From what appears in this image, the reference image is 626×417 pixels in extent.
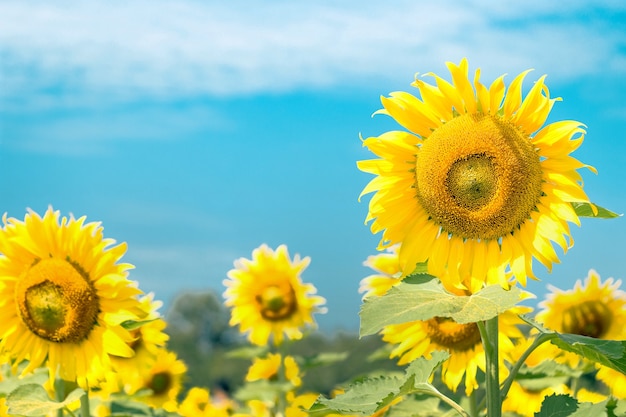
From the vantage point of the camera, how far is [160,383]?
8203mm

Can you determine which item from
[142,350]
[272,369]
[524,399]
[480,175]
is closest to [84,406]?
[142,350]

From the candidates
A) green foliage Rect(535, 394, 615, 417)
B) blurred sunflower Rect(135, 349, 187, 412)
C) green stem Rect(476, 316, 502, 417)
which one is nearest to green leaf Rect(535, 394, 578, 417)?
green foliage Rect(535, 394, 615, 417)

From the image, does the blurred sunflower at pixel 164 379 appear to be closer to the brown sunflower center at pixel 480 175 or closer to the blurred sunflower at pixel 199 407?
the blurred sunflower at pixel 199 407

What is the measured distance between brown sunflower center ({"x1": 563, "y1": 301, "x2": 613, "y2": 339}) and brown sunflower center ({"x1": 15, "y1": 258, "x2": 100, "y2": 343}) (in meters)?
3.13

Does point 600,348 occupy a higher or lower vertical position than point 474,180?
lower

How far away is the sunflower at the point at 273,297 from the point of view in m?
8.03

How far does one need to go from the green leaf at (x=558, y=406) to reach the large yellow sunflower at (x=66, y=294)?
233cm

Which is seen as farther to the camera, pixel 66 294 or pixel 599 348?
pixel 66 294

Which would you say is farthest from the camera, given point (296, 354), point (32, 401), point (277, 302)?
point (296, 354)

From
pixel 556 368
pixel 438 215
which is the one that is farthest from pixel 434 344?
pixel 438 215

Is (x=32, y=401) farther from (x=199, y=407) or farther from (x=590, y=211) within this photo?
(x=199, y=407)

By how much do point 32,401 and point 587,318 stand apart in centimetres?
362

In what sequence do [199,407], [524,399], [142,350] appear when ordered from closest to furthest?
[142,350] < [524,399] < [199,407]

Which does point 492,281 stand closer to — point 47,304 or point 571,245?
point 571,245
